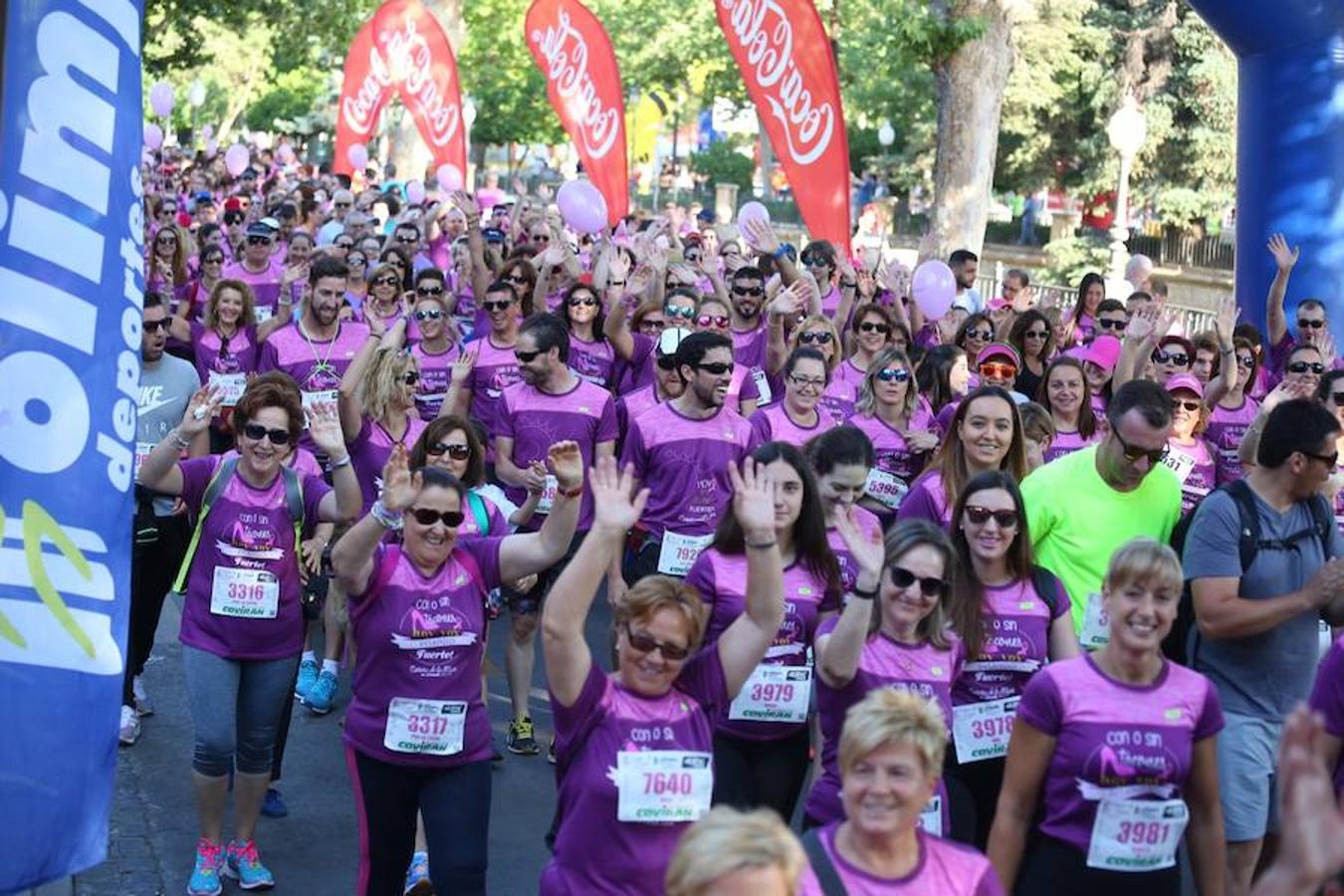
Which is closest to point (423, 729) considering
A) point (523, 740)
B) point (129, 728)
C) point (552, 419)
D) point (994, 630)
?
point (994, 630)

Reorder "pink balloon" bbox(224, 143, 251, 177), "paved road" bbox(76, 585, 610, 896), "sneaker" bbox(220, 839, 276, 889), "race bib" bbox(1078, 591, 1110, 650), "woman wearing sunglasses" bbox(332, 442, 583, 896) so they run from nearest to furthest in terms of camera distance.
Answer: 1. "woman wearing sunglasses" bbox(332, 442, 583, 896)
2. "race bib" bbox(1078, 591, 1110, 650)
3. "sneaker" bbox(220, 839, 276, 889)
4. "paved road" bbox(76, 585, 610, 896)
5. "pink balloon" bbox(224, 143, 251, 177)

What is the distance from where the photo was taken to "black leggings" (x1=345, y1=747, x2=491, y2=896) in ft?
19.8

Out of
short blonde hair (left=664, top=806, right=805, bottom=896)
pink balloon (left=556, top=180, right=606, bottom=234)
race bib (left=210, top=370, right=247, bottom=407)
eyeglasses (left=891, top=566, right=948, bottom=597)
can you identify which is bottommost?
short blonde hair (left=664, top=806, right=805, bottom=896)

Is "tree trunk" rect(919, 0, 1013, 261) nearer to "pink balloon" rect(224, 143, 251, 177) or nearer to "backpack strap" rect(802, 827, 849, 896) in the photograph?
"pink balloon" rect(224, 143, 251, 177)

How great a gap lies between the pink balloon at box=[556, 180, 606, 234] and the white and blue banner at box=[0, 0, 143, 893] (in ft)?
33.3

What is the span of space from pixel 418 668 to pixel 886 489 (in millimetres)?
3514

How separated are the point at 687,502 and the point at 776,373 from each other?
337 centimetres

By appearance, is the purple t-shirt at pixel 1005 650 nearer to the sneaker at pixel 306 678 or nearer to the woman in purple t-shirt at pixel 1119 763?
the woman in purple t-shirt at pixel 1119 763

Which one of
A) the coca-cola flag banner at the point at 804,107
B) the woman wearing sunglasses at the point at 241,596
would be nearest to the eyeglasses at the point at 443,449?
the woman wearing sunglasses at the point at 241,596

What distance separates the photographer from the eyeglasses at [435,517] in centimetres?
607

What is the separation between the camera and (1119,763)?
5.03m

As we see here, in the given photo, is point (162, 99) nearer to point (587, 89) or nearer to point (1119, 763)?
point (587, 89)

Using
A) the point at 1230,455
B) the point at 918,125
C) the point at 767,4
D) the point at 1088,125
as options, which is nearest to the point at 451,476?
the point at 1230,455

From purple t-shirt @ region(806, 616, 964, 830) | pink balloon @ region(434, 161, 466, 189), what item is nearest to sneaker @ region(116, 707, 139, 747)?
purple t-shirt @ region(806, 616, 964, 830)
